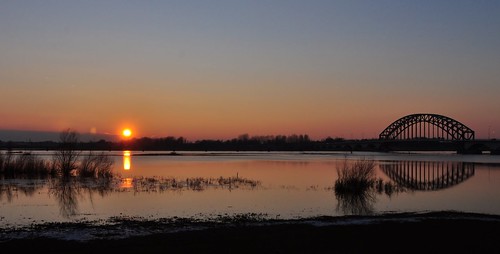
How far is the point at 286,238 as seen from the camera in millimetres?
15844

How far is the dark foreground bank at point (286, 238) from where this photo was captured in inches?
557

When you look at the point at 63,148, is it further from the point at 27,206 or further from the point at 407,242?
the point at 407,242

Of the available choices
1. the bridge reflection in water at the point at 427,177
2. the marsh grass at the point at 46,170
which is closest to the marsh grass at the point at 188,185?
the marsh grass at the point at 46,170

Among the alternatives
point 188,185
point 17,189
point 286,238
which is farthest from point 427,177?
point 286,238

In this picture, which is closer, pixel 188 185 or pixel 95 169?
pixel 188 185

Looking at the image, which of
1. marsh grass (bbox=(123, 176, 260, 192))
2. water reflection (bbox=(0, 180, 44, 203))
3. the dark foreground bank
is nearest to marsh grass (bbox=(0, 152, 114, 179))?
water reflection (bbox=(0, 180, 44, 203))

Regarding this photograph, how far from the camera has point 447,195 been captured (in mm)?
35156

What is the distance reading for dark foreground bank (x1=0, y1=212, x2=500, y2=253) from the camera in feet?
46.4

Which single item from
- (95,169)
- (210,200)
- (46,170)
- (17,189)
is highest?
(95,169)

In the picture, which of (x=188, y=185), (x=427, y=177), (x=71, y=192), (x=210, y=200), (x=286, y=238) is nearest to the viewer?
(x=286, y=238)

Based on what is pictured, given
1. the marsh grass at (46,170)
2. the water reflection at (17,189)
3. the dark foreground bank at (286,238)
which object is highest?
the marsh grass at (46,170)

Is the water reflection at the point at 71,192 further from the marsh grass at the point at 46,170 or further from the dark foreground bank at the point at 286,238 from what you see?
the marsh grass at the point at 46,170

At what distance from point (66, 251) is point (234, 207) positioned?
13.1 m

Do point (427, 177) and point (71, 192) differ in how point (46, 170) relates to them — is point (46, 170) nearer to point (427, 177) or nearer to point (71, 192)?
point (71, 192)
